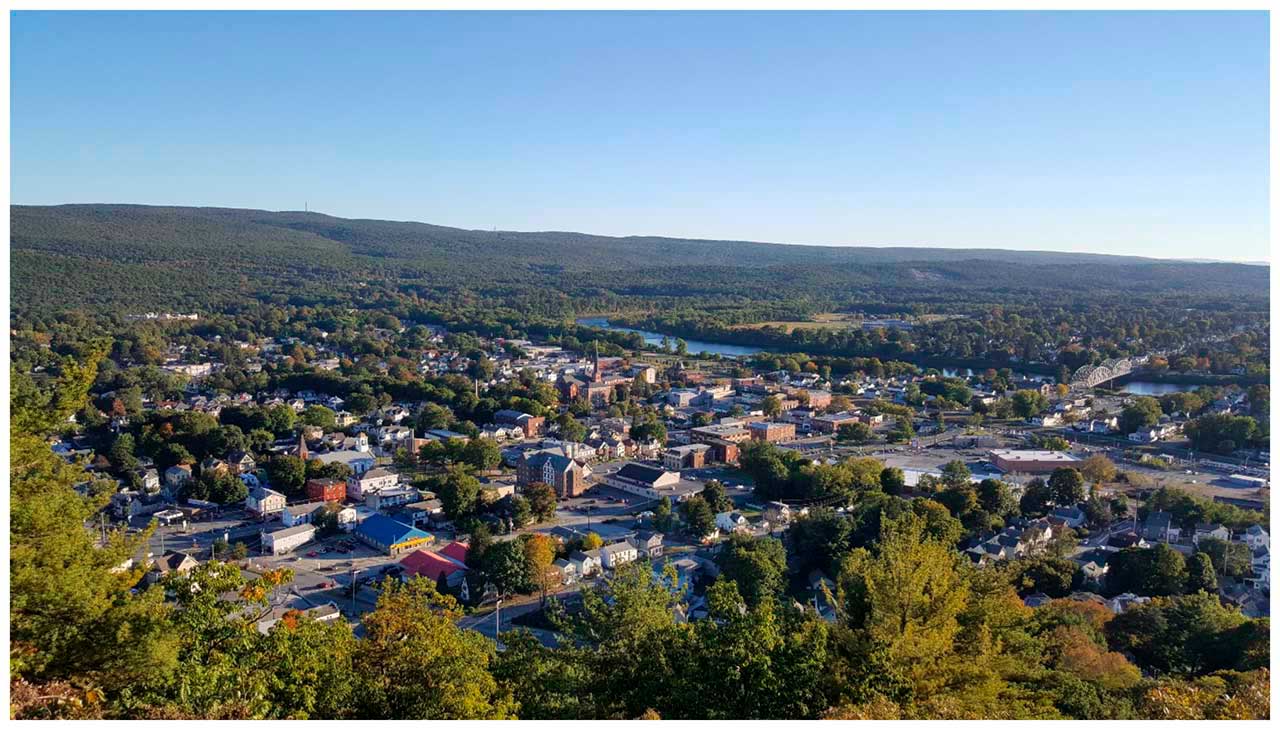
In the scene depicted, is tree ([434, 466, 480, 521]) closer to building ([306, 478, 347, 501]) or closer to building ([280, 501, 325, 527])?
building ([280, 501, 325, 527])

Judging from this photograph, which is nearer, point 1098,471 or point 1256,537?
point 1256,537

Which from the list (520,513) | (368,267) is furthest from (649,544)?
(368,267)

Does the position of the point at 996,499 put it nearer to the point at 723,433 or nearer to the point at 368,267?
the point at 723,433

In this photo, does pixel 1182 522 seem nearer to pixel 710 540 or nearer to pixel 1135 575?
pixel 1135 575

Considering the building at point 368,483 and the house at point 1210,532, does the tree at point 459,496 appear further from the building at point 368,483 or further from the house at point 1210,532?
the house at point 1210,532

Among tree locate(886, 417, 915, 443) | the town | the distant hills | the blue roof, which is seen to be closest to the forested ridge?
the distant hills

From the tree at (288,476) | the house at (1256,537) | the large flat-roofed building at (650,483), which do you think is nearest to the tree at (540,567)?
the large flat-roofed building at (650,483)
